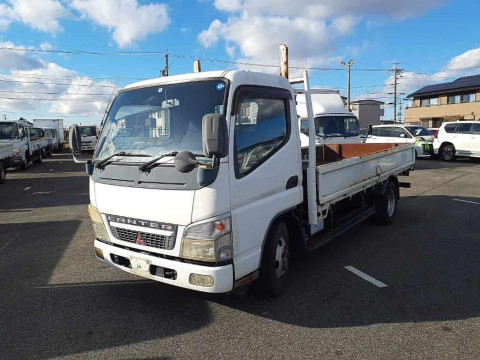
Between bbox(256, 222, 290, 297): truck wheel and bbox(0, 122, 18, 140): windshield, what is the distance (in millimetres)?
16718

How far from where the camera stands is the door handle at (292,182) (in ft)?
12.9

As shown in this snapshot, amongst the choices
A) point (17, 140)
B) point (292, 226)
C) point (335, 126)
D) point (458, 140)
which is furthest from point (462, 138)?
point (17, 140)

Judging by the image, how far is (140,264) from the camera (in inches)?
136

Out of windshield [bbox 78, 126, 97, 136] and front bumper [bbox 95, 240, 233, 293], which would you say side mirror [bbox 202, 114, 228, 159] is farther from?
windshield [bbox 78, 126, 97, 136]

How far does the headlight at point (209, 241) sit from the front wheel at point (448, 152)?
18.7 metres

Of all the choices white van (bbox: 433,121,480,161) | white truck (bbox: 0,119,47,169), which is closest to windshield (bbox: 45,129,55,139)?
white truck (bbox: 0,119,47,169)

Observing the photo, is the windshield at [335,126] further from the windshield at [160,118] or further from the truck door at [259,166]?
the windshield at [160,118]

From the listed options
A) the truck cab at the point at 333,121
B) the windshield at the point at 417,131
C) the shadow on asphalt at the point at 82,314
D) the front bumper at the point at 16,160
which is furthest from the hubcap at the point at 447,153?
the front bumper at the point at 16,160

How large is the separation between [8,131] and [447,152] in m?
21.0

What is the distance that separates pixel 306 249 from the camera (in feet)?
14.1

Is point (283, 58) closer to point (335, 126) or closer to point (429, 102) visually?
point (335, 126)

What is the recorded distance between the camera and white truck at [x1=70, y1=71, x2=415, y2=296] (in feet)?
10.2

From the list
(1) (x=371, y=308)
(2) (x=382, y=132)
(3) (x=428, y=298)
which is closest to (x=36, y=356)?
(1) (x=371, y=308)

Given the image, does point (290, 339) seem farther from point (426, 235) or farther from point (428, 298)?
point (426, 235)
